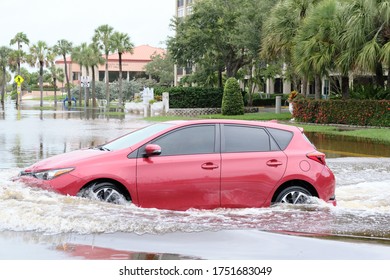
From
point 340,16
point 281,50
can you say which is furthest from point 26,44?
point 340,16

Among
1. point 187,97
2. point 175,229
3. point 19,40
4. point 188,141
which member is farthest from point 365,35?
point 19,40

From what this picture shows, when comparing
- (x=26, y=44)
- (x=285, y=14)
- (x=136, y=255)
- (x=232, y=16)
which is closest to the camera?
(x=136, y=255)

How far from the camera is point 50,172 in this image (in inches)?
337

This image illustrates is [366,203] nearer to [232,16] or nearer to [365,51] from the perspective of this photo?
[365,51]

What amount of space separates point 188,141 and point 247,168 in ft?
2.91

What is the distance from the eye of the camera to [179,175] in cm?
858

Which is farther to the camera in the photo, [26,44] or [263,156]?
[26,44]

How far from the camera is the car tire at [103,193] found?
332 inches

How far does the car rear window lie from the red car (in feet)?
0.05

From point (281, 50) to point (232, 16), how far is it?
12.6 m

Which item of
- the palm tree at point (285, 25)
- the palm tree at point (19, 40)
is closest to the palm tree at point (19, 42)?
the palm tree at point (19, 40)

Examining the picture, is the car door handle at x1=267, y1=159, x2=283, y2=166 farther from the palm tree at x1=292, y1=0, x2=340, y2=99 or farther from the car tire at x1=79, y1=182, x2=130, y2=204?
the palm tree at x1=292, y1=0, x2=340, y2=99

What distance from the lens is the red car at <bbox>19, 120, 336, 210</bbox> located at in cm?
847

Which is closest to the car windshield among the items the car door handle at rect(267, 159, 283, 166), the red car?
the red car
